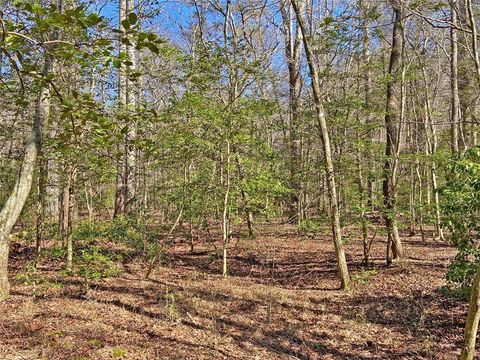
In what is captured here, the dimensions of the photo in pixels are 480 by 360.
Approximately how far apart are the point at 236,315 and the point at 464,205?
3.83 meters

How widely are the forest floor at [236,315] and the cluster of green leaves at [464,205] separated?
1147 millimetres

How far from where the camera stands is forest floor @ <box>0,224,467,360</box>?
533 cm

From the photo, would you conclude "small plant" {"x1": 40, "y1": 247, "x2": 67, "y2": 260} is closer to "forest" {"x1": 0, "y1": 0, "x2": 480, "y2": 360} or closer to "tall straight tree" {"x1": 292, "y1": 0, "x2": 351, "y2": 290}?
"forest" {"x1": 0, "y1": 0, "x2": 480, "y2": 360}

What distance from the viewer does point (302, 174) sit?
9.95 m

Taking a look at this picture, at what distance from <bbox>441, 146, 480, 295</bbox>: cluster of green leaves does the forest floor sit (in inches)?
45.2

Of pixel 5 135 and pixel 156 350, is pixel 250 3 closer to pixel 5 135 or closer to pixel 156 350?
pixel 5 135

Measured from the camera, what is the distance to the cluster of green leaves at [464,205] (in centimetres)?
459

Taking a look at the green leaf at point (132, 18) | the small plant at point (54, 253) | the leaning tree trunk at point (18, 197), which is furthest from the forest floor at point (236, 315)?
the green leaf at point (132, 18)

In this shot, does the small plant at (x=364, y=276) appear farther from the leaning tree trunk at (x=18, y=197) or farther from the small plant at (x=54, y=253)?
the leaning tree trunk at (x=18, y=197)

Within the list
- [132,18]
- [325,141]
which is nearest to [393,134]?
[325,141]

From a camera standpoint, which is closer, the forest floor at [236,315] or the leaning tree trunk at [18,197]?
the forest floor at [236,315]

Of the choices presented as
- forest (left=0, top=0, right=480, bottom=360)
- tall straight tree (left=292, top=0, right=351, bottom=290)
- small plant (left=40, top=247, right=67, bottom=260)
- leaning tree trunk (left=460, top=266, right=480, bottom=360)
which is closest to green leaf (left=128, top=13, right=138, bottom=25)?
forest (left=0, top=0, right=480, bottom=360)

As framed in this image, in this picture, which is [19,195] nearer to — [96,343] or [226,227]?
[96,343]

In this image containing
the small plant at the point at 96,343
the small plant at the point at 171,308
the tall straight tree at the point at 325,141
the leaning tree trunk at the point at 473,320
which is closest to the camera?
the leaning tree trunk at the point at 473,320
